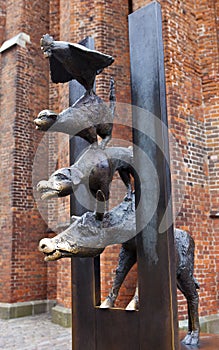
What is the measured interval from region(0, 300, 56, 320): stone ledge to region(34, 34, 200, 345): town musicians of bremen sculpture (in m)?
6.72

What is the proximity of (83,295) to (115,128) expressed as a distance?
5.35m

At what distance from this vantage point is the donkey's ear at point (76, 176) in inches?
85.9

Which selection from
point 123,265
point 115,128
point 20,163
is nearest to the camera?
point 123,265

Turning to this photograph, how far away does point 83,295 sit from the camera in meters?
2.74

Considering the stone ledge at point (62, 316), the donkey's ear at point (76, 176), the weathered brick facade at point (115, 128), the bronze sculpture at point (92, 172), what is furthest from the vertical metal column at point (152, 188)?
the stone ledge at point (62, 316)

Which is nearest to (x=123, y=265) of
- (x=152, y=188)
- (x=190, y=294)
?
(x=190, y=294)

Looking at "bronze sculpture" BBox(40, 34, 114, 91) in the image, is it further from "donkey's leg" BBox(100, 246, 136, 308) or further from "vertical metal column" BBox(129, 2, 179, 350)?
"donkey's leg" BBox(100, 246, 136, 308)

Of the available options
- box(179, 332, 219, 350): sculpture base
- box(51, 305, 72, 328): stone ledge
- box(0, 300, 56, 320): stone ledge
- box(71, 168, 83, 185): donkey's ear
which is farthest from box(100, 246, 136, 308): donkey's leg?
box(0, 300, 56, 320): stone ledge

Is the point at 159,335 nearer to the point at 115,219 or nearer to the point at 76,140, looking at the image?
the point at 115,219

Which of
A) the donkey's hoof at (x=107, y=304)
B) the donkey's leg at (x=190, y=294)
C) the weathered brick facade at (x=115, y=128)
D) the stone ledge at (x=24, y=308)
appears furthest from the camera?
the stone ledge at (x=24, y=308)

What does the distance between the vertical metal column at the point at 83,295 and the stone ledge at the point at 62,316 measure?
4859 millimetres

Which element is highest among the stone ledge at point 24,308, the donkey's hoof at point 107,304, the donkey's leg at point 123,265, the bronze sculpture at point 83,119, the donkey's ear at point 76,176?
the bronze sculpture at point 83,119

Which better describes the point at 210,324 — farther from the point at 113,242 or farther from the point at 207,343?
the point at 113,242

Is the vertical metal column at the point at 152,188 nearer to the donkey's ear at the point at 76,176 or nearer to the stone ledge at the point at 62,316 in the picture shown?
the donkey's ear at the point at 76,176
